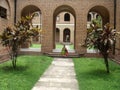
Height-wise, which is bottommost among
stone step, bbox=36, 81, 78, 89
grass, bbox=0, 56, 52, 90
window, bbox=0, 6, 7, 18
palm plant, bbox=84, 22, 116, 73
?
stone step, bbox=36, 81, 78, 89

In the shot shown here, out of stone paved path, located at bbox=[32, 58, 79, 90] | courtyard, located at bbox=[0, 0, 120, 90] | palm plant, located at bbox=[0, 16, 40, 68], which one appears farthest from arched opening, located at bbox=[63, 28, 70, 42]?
stone paved path, located at bbox=[32, 58, 79, 90]

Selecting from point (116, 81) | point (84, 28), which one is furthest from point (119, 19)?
point (116, 81)

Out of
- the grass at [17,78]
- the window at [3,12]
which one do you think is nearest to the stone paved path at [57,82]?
the grass at [17,78]

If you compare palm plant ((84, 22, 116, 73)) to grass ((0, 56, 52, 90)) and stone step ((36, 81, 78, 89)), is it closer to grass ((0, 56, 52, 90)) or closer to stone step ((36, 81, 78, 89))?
stone step ((36, 81, 78, 89))

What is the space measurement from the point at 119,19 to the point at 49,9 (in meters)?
5.63

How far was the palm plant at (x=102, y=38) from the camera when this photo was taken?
12172mm

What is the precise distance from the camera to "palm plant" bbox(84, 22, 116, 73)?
12.2 m

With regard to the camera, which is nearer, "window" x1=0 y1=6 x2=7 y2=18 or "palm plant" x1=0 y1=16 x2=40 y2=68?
"palm plant" x1=0 y1=16 x2=40 y2=68

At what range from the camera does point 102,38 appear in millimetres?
12258

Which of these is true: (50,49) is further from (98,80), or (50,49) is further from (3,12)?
(98,80)

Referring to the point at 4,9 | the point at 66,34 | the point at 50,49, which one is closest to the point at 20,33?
the point at 4,9

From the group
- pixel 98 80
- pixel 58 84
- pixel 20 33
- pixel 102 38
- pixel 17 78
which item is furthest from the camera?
pixel 20 33

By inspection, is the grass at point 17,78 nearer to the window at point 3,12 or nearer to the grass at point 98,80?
the grass at point 98,80

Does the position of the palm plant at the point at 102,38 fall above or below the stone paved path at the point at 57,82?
above
